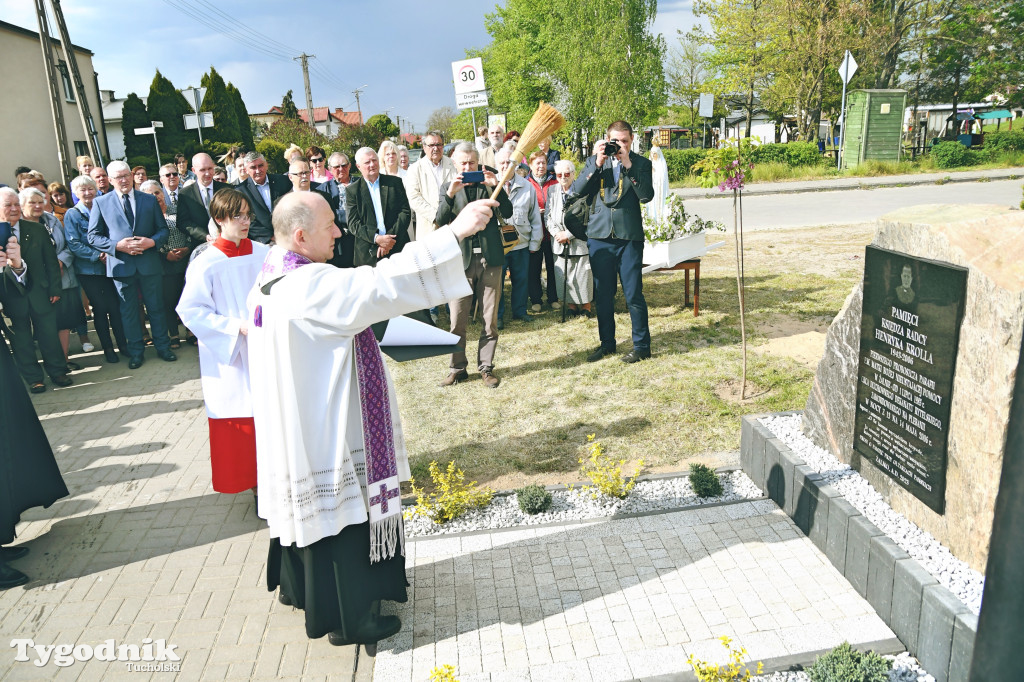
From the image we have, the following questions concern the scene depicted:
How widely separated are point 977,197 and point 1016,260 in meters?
19.3

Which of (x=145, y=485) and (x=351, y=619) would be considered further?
(x=145, y=485)

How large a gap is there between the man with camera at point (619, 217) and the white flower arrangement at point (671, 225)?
161 centimetres

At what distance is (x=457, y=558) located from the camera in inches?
170

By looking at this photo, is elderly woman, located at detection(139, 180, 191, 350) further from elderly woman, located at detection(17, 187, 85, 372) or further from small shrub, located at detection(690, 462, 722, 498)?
small shrub, located at detection(690, 462, 722, 498)

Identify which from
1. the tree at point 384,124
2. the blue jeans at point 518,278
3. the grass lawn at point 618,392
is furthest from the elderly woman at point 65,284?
the tree at point 384,124

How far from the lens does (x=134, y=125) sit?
114 feet

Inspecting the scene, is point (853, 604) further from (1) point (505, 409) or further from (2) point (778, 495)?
(1) point (505, 409)

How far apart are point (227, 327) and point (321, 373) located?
164cm

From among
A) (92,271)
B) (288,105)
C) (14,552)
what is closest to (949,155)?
(92,271)

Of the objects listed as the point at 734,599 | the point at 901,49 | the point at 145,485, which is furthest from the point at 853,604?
the point at 901,49

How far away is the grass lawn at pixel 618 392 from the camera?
569cm

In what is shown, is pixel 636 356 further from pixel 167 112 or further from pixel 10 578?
pixel 167 112

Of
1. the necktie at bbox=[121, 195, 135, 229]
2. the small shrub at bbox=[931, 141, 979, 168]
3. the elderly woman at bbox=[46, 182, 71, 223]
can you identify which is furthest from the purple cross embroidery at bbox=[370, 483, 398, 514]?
the small shrub at bbox=[931, 141, 979, 168]

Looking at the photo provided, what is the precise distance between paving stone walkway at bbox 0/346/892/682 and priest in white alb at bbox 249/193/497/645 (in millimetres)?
303
